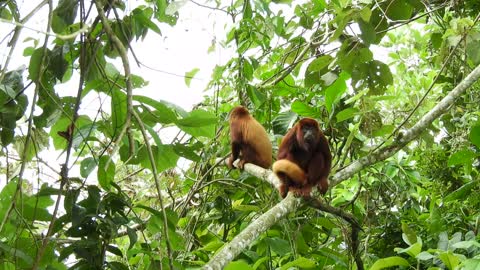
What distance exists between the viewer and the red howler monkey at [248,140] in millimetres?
5824

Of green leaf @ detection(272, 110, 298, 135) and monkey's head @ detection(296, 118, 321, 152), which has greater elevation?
green leaf @ detection(272, 110, 298, 135)

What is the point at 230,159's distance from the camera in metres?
5.95

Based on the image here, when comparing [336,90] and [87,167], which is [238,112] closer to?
[336,90]

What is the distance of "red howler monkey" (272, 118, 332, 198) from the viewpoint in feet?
15.0

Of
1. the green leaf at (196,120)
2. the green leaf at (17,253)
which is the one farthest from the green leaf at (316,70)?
the green leaf at (17,253)

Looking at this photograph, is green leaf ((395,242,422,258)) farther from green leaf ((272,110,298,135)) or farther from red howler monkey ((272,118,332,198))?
green leaf ((272,110,298,135))

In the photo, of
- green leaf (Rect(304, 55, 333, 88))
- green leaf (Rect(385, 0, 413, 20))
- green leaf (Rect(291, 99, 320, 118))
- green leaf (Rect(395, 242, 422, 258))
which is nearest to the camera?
green leaf (Rect(395, 242, 422, 258))

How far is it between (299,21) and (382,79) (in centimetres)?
113

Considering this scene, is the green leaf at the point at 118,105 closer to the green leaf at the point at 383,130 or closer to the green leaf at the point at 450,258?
the green leaf at the point at 450,258

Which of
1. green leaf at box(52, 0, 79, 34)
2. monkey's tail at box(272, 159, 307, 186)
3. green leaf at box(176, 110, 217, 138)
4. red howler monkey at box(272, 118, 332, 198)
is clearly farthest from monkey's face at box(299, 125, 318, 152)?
green leaf at box(52, 0, 79, 34)

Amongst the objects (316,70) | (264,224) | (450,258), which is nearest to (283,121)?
(316,70)

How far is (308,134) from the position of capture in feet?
15.5

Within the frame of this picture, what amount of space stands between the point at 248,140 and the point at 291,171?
4.36ft

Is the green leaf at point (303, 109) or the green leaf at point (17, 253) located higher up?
the green leaf at point (303, 109)
